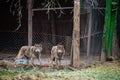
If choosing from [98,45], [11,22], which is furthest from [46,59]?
[11,22]

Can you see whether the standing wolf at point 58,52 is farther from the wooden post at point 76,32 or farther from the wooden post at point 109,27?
the wooden post at point 109,27

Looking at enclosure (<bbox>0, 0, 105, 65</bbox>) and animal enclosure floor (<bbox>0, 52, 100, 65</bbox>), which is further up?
enclosure (<bbox>0, 0, 105, 65</bbox>)

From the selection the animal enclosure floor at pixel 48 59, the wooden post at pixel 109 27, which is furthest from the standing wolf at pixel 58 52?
the wooden post at pixel 109 27

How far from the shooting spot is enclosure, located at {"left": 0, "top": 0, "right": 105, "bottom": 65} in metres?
15.9

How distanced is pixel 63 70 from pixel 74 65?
60 cm

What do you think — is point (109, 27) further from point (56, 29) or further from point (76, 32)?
point (56, 29)

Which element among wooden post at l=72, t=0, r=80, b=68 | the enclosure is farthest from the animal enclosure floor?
wooden post at l=72, t=0, r=80, b=68

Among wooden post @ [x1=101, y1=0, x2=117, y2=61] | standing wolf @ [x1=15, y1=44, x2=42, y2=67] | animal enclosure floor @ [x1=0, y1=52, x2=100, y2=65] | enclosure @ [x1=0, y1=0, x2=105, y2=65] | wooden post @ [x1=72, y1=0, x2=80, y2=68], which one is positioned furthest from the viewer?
enclosure @ [x1=0, y1=0, x2=105, y2=65]

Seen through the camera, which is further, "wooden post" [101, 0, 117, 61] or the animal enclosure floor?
"wooden post" [101, 0, 117, 61]

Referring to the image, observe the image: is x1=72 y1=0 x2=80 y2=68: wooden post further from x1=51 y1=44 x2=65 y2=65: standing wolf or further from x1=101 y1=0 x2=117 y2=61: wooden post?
x1=101 y1=0 x2=117 y2=61: wooden post

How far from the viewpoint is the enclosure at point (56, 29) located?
52.1 ft

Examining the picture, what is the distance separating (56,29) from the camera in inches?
730

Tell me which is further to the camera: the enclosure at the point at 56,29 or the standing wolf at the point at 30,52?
the enclosure at the point at 56,29

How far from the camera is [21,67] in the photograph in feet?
44.0
